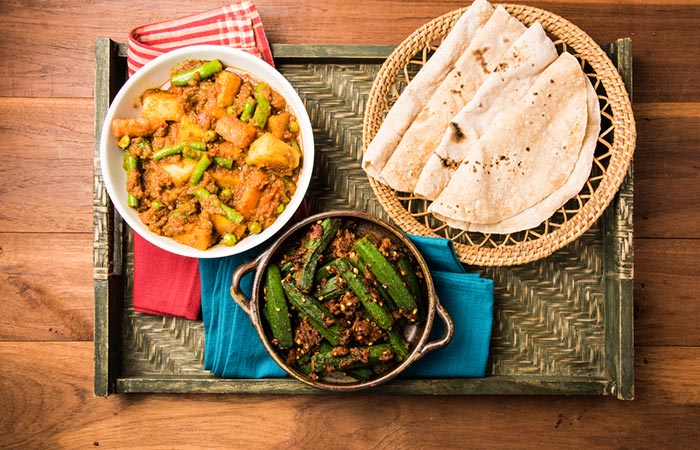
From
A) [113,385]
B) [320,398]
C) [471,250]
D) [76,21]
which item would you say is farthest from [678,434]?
[76,21]

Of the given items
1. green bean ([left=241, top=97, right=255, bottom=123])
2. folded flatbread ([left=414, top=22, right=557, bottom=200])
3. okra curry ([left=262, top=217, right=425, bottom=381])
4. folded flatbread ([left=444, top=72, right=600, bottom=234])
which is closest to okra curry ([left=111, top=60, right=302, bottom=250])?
green bean ([left=241, top=97, right=255, bottom=123])

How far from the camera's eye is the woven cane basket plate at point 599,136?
242 cm

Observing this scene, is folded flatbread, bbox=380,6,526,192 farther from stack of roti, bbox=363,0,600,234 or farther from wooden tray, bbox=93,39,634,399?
wooden tray, bbox=93,39,634,399

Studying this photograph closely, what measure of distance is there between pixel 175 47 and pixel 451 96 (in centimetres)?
130

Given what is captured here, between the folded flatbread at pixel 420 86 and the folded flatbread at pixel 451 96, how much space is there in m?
0.03

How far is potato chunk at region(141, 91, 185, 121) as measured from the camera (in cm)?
229

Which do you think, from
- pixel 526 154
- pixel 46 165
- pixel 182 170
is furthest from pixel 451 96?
pixel 46 165

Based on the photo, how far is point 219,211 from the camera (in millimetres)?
2250

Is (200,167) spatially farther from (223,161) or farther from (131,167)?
(131,167)

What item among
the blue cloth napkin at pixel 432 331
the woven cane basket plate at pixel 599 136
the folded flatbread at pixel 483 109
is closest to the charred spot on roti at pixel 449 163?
the folded flatbread at pixel 483 109

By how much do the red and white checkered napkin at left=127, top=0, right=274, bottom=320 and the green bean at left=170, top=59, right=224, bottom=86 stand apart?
268mm

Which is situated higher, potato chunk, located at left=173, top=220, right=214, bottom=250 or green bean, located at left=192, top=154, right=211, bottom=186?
green bean, located at left=192, top=154, right=211, bottom=186

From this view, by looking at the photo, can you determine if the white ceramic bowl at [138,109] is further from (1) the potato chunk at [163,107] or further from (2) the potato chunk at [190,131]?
(2) the potato chunk at [190,131]

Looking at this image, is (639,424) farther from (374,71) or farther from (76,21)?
(76,21)
